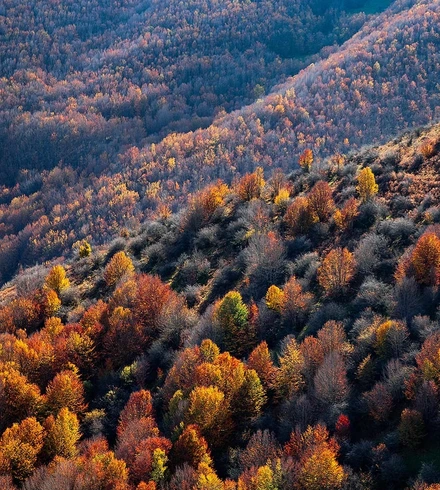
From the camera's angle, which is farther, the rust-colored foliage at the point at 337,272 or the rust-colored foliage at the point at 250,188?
the rust-colored foliage at the point at 250,188

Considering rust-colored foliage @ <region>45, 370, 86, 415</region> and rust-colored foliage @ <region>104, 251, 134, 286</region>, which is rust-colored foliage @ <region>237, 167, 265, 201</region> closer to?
rust-colored foliage @ <region>104, 251, 134, 286</region>

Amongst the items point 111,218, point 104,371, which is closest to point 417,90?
point 111,218

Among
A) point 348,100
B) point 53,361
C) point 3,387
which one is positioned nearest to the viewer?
point 3,387

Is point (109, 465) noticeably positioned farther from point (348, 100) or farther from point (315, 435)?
point (348, 100)

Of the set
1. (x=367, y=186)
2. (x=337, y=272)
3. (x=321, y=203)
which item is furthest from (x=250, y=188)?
(x=337, y=272)

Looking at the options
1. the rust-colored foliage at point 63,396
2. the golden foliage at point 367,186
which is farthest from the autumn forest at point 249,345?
the golden foliage at point 367,186

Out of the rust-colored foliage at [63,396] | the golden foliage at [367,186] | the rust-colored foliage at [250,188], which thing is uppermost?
the golden foliage at [367,186]

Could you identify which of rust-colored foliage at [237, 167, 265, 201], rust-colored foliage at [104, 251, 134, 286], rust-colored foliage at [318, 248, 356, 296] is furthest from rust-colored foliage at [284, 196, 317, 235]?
rust-colored foliage at [104, 251, 134, 286]

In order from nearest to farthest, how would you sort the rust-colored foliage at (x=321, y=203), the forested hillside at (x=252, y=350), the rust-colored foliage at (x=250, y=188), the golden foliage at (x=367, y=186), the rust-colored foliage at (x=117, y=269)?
the forested hillside at (x=252, y=350) < the golden foliage at (x=367, y=186) < the rust-colored foliage at (x=321, y=203) < the rust-colored foliage at (x=117, y=269) < the rust-colored foliage at (x=250, y=188)

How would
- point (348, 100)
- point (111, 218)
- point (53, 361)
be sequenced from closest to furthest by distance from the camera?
point (53, 361) → point (111, 218) → point (348, 100)

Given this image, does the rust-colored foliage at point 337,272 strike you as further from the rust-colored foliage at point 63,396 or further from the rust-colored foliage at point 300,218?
the rust-colored foliage at point 63,396
